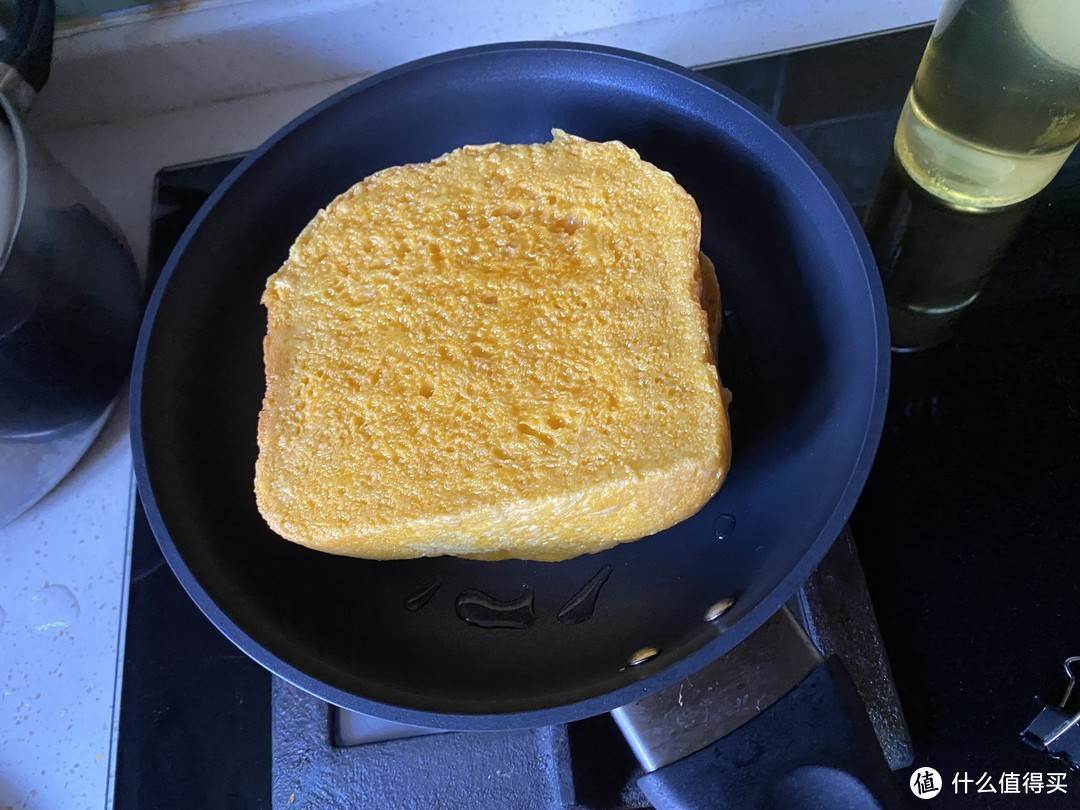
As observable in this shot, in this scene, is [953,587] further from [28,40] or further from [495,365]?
[28,40]

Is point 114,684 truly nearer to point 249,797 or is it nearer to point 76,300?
point 249,797

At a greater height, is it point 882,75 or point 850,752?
point 882,75

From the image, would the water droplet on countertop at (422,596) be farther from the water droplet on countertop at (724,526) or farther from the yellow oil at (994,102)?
the yellow oil at (994,102)

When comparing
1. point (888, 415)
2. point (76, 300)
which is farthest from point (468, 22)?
point (888, 415)

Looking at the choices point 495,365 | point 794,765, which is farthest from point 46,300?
point 794,765

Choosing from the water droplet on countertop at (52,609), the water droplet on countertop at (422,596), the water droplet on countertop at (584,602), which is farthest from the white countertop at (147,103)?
the water droplet on countertop at (584,602)

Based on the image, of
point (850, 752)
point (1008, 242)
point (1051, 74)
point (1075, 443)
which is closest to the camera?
point (850, 752)

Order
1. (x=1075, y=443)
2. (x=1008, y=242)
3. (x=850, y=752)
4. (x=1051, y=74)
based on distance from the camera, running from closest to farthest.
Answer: (x=850, y=752) < (x=1051, y=74) < (x=1075, y=443) < (x=1008, y=242)

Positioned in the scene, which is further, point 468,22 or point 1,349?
point 468,22

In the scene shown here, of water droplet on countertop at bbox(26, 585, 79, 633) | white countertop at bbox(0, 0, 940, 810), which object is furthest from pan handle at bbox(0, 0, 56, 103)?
water droplet on countertop at bbox(26, 585, 79, 633)
